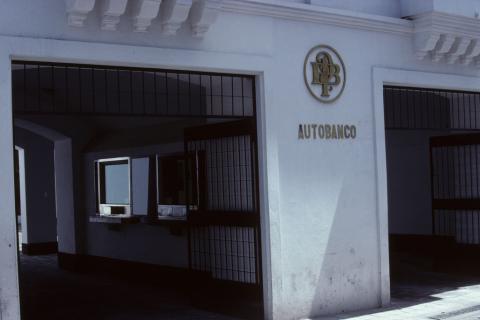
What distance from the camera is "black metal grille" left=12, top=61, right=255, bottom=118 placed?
781 centimetres

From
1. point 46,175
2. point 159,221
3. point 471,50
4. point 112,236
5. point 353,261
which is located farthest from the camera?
point 46,175

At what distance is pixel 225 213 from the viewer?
9.27 m

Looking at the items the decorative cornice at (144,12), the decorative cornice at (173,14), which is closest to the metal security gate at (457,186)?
the decorative cornice at (173,14)

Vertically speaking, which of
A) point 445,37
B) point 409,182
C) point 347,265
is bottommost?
point 347,265

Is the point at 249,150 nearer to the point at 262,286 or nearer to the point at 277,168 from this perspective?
the point at 277,168

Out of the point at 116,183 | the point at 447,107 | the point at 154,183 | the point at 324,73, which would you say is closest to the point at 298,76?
the point at 324,73

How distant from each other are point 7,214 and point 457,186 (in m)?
8.63

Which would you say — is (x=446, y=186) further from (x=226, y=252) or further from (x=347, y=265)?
(x=226, y=252)

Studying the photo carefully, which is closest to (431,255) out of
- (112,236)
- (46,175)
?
(112,236)

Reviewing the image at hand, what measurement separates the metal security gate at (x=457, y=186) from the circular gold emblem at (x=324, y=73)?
4.00 m

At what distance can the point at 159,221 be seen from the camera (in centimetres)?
1223

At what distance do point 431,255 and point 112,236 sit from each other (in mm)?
6967

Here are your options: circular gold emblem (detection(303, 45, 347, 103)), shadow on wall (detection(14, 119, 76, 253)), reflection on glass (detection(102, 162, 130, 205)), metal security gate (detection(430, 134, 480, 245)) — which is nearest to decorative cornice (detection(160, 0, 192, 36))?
circular gold emblem (detection(303, 45, 347, 103))

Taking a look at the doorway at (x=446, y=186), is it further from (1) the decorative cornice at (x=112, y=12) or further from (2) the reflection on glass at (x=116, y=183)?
(2) the reflection on glass at (x=116, y=183)
